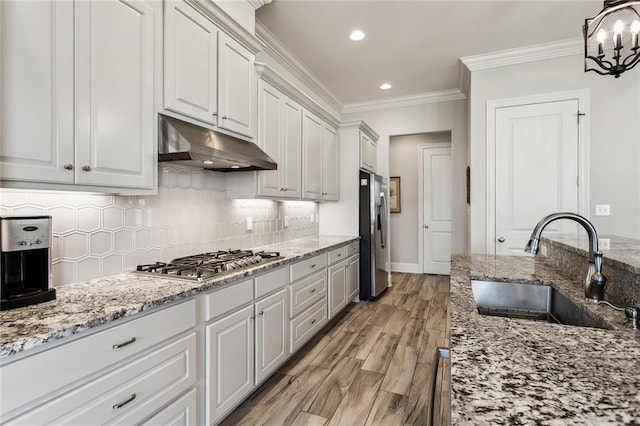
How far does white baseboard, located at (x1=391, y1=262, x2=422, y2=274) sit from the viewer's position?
20.5 ft

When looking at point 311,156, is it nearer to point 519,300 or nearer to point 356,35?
point 356,35

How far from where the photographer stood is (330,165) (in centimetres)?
416

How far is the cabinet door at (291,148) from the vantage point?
123 inches

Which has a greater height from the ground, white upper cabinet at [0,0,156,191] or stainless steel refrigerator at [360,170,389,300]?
white upper cabinet at [0,0,156,191]

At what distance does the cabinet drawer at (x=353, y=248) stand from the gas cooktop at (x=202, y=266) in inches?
61.0

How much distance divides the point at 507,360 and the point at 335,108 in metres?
4.91

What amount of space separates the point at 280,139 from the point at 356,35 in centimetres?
130

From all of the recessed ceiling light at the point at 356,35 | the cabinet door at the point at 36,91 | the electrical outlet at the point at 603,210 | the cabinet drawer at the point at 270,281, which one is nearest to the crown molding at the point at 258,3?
the recessed ceiling light at the point at 356,35

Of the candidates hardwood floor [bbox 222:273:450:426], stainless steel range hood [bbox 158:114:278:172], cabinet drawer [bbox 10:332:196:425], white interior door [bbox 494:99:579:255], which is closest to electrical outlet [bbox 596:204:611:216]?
white interior door [bbox 494:99:579:255]

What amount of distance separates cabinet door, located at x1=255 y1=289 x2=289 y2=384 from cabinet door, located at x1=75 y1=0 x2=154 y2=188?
107 cm

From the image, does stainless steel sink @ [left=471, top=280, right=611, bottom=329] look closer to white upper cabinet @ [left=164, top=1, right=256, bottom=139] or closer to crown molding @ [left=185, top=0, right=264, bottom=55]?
white upper cabinet @ [left=164, top=1, right=256, bottom=139]

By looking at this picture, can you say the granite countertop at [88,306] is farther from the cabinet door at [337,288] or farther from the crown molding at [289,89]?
the crown molding at [289,89]

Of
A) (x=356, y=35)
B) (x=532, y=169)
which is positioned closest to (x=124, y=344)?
(x=356, y=35)

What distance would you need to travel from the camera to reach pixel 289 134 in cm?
321
